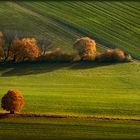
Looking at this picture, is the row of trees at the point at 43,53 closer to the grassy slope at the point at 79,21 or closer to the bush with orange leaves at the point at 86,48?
the bush with orange leaves at the point at 86,48

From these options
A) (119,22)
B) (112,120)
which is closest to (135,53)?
(119,22)

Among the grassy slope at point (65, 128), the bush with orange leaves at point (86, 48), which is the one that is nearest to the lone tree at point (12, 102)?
the grassy slope at point (65, 128)

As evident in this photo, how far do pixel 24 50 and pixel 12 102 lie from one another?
23362mm

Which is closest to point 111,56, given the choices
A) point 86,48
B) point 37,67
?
point 86,48

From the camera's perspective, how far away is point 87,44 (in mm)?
65875

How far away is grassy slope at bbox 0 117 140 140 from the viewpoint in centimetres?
3797

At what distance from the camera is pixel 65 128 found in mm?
39000

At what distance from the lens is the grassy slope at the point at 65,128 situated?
1495 inches

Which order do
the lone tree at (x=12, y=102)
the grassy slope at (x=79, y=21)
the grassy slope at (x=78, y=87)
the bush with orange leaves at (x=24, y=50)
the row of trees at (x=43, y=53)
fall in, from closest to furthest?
the lone tree at (x=12, y=102)
the grassy slope at (x=78, y=87)
the bush with orange leaves at (x=24, y=50)
the row of trees at (x=43, y=53)
the grassy slope at (x=79, y=21)

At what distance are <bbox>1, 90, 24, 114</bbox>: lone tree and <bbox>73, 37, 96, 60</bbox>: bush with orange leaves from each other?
2377 cm

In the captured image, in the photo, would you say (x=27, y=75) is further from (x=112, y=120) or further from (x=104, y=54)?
(x=112, y=120)

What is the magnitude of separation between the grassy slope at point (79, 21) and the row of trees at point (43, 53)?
330 cm

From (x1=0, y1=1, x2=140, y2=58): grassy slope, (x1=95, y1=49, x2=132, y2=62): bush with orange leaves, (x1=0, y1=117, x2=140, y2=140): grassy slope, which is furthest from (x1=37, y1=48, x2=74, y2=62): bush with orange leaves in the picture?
(x1=0, y1=117, x2=140, y2=140): grassy slope

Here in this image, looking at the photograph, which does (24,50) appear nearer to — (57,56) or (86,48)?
(57,56)
